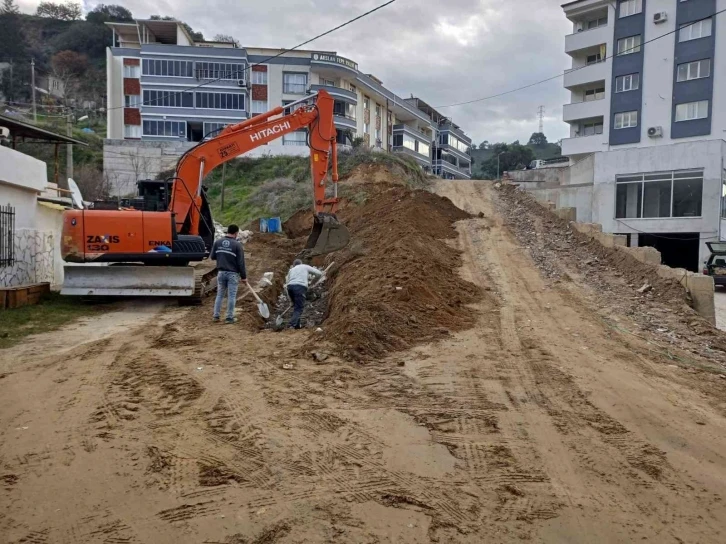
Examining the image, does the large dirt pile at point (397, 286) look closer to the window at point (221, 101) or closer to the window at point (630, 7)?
the window at point (630, 7)

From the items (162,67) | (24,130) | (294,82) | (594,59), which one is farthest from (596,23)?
(24,130)

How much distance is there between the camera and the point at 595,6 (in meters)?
41.5

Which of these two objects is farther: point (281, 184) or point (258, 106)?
point (258, 106)

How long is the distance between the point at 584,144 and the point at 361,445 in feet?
140

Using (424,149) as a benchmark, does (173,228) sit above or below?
below

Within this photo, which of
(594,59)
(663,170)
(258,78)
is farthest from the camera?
(258,78)

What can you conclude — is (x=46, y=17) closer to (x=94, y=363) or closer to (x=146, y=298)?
(x=146, y=298)

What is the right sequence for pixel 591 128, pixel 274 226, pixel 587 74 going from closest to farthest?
1. pixel 274 226
2. pixel 587 74
3. pixel 591 128

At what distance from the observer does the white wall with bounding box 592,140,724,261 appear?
27.0 m

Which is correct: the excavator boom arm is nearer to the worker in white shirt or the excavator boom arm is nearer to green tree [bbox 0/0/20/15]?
the worker in white shirt

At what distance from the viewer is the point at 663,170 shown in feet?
92.3

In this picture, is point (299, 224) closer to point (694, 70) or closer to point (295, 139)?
point (295, 139)

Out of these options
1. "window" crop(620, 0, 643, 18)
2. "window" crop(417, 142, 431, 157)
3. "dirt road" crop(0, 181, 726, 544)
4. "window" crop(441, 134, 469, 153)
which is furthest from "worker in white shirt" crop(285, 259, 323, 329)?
"window" crop(441, 134, 469, 153)

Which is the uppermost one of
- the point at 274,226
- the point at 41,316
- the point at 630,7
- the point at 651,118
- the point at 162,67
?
the point at 630,7
